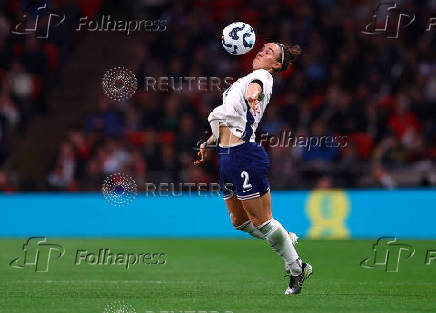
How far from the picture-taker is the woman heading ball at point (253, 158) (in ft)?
32.9

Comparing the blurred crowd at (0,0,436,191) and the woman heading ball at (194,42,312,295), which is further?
the blurred crowd at (0,0,436,191)

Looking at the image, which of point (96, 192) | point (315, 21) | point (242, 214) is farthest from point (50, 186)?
point (242, 214)

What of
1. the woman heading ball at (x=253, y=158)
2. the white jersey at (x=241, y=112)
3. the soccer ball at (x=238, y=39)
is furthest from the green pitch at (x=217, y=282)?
the soccer ball at (x=238, y=39)

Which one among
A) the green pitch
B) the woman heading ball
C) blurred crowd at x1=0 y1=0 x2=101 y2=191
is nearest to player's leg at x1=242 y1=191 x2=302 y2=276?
the woman heading ball

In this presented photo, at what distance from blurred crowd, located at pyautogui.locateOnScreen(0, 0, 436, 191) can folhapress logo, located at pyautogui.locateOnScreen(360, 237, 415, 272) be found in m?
2.68

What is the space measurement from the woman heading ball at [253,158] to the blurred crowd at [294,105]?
8.71 meters

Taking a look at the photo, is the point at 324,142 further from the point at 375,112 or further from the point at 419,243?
the point at 419,243

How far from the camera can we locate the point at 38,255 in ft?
48.4

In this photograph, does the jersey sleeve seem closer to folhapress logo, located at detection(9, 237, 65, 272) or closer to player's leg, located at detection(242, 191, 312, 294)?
player's leg, located at detection(242, 191, 312, 294)

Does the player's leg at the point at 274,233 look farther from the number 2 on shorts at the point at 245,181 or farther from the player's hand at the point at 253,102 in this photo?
the player's hand at the point at 253,102

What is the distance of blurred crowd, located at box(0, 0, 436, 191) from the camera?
19578mm

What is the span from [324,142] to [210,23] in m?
5.64

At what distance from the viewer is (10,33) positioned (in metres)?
23.6

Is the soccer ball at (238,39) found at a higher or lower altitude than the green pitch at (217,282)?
higher
